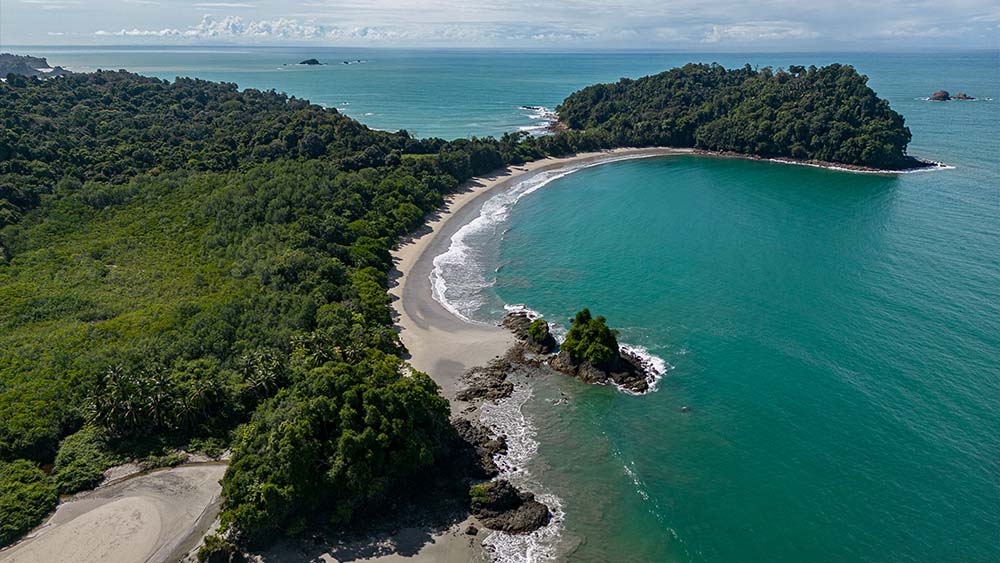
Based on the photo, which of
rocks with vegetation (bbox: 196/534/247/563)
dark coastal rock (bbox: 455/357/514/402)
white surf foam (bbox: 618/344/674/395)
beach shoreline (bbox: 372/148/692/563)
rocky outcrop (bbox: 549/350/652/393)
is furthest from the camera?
white surf foam (bbox: 618/344/674/395)

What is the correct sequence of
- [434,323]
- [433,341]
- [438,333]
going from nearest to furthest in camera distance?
[433,341] < [438,333] < [434,323]

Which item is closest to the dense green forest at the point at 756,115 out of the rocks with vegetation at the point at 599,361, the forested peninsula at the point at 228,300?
the forested peninsula at the point at 228,300

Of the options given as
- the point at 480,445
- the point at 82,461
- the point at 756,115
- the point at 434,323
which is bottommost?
the point at 480,445

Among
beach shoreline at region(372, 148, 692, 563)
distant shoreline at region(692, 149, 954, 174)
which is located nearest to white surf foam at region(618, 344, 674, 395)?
beach shoreline at region(372, 148, 692, 563)

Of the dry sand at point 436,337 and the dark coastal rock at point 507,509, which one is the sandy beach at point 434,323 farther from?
the dark coastal rock at point 507,509

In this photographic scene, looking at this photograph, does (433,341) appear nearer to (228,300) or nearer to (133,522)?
(228,300)

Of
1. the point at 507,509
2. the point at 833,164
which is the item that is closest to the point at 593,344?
the point at 507,509

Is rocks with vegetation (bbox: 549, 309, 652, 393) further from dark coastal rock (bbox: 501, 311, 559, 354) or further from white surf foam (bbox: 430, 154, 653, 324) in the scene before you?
white surf foam (bbox: 430, 154, 653, 324)
